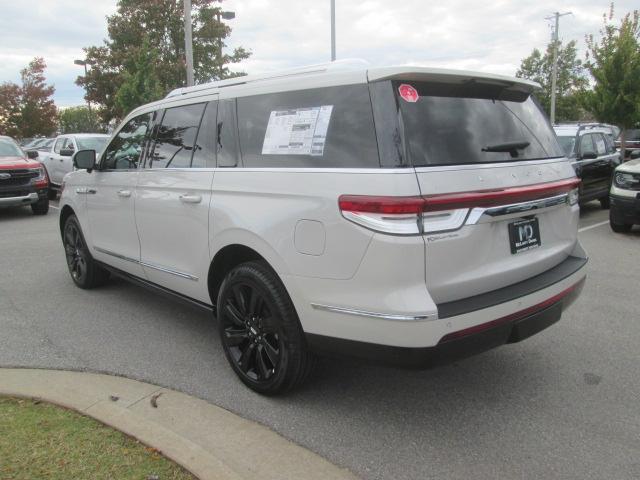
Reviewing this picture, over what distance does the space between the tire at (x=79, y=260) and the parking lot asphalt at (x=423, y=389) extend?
0.27 metres

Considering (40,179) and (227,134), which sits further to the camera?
(40,179)

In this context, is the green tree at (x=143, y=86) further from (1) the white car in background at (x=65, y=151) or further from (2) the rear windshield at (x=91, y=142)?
(2) the rear windshield at (x=91, y=142)

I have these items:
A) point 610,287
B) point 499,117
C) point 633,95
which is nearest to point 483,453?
point 499,117

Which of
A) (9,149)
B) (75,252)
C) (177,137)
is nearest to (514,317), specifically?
(177,137)

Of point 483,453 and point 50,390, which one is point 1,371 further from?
point 483,453

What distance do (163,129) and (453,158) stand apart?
2.53 m

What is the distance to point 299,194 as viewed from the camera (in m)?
2.90

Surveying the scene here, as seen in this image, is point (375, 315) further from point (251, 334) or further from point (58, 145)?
point (58, 145)

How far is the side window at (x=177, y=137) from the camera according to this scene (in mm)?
3959

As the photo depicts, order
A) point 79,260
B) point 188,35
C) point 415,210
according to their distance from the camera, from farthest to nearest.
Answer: point 188,35 < point 79,260 < point 415,210

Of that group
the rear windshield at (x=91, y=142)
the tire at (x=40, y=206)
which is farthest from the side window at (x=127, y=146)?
the rear windshield at (x=91, y=142)

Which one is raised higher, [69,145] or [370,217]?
[69,145]

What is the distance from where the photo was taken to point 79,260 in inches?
232

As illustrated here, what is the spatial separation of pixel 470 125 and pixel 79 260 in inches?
180
